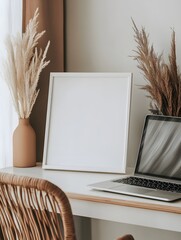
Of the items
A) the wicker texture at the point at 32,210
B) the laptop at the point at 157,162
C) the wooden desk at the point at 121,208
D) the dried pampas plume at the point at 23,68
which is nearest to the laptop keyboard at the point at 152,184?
the laptop at the point at 157,162

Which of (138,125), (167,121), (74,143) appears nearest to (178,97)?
(167,121)

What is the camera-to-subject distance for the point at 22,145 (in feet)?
8.19

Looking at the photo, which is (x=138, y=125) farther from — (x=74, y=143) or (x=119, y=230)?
(x=119, y=230)

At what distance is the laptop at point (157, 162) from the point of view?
2.06 metres

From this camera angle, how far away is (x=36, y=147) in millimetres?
2689

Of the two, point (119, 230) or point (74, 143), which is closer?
point (74, 143)

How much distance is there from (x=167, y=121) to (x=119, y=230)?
27.3 inches

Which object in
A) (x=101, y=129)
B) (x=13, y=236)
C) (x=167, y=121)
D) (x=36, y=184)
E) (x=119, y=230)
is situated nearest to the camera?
(x=36, y=184)

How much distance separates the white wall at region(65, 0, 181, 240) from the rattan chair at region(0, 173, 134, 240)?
91cm

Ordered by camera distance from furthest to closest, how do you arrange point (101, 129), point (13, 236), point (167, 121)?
point (101, 129)
point (167, 121)
point (13, 236)

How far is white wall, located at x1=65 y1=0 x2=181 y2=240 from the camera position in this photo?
2.42 meters

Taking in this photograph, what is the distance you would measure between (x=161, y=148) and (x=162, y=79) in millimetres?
295

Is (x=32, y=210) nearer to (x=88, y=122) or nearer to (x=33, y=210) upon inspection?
(x=33, y=210)

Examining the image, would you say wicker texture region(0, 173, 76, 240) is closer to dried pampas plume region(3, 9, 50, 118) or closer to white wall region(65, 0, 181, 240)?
dried pampas plume region(3, 9, 50, 118)
